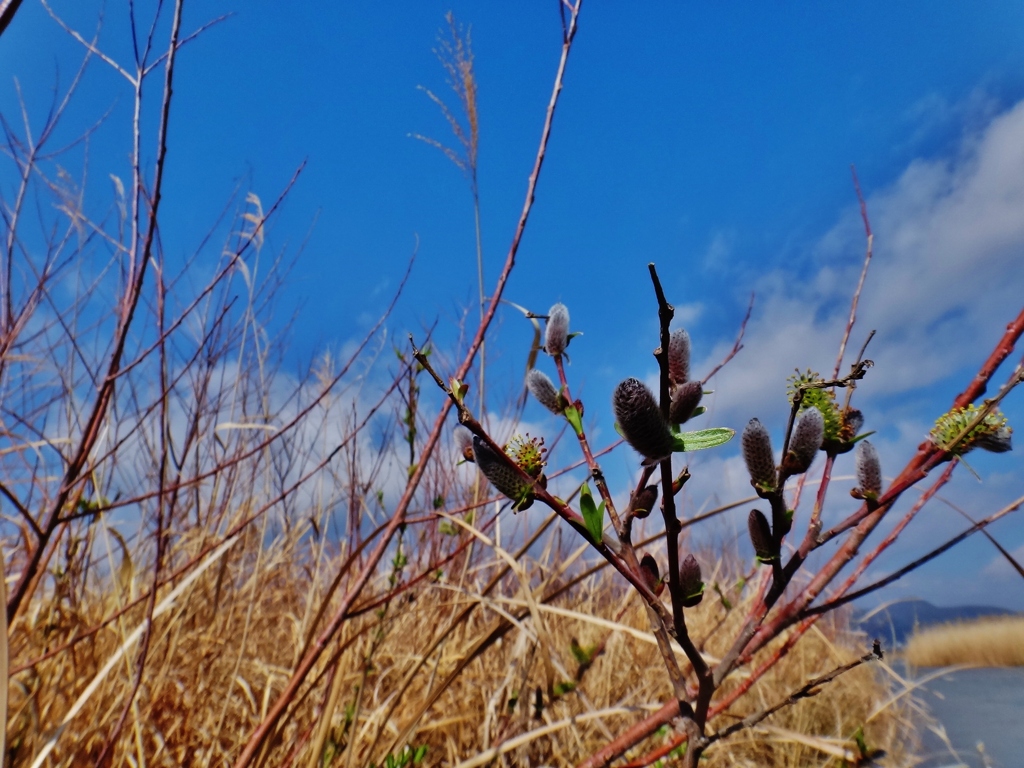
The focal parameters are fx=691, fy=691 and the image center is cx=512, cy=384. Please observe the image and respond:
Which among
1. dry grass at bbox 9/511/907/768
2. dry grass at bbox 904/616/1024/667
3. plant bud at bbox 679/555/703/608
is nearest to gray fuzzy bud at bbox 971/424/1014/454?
plant bud at bbox 679/555/703/608

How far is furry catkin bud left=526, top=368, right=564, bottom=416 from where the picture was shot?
62cm

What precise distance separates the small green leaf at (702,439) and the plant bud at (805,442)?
70 millimetres

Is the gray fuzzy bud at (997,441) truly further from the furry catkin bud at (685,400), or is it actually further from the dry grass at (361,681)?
the dry grass at (361,681)

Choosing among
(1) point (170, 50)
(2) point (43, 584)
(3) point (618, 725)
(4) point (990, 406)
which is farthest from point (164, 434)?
(3) point (618, 725)

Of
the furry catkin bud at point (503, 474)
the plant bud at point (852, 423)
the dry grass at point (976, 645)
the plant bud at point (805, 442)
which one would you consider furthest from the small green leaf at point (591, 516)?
the dry grass at point (976, 645)

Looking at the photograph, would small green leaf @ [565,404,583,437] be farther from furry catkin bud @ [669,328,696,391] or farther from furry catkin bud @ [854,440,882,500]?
furry catkin bud @ [854,440,882,500]

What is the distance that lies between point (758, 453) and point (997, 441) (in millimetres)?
227

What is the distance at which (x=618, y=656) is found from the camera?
222cm

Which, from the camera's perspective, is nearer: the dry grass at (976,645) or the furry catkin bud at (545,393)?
the furry catkin bud at (545,393)

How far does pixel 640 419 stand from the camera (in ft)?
1.44

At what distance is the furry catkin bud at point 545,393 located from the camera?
0.62m

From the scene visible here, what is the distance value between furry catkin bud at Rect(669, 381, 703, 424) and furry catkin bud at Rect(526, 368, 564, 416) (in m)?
0.13

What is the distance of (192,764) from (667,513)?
140 cm

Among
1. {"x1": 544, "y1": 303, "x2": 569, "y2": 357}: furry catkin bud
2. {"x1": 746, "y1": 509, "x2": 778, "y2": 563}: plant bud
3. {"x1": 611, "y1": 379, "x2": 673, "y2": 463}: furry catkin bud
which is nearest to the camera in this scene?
{"x1": 611, "y1": 379, "x2": 673, "y2": 463}: furry catkin bud
